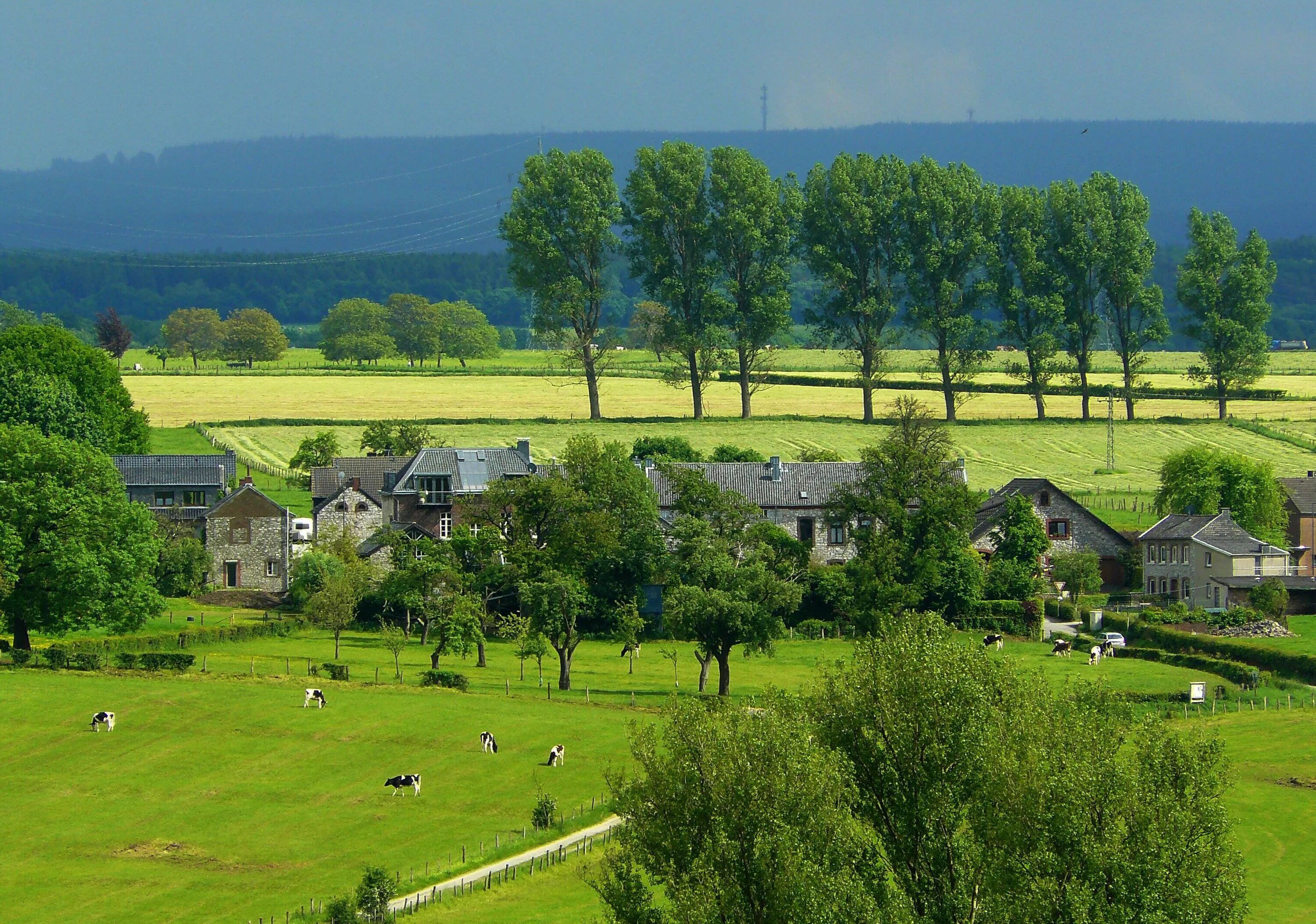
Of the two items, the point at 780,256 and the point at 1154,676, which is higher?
the point at 780,256

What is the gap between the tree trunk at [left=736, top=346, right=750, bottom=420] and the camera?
149750 millimetres

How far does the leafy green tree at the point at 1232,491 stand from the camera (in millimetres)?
103312

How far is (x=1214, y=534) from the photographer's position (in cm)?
9644

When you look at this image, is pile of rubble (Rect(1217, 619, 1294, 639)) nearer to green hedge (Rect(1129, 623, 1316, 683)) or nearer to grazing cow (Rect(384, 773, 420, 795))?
green hedge (Rect(1129, 623, 1316, 683))

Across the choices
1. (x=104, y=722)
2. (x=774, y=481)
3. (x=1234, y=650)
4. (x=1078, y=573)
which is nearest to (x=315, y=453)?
(x=774, y=481)

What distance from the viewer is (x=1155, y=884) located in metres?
38.4

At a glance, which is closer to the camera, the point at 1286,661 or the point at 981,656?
the point at 981,656

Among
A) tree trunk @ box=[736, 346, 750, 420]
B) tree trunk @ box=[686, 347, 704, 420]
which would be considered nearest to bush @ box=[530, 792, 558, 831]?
tree trunk @ box=[686, 347, 704, 420]

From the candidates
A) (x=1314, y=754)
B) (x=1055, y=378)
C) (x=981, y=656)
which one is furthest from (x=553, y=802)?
(x=1055, y=378)

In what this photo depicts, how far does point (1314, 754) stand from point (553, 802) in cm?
2838

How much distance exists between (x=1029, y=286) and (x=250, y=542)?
241 feet

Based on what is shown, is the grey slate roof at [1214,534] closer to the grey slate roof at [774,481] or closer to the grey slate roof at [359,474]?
the grey slate roof at [774,481]

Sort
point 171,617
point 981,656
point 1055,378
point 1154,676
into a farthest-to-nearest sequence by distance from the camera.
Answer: point 1055,378, point 171,617, point 1154,676, point 981,656

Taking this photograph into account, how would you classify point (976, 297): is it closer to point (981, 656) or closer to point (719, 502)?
point (719, 502)
